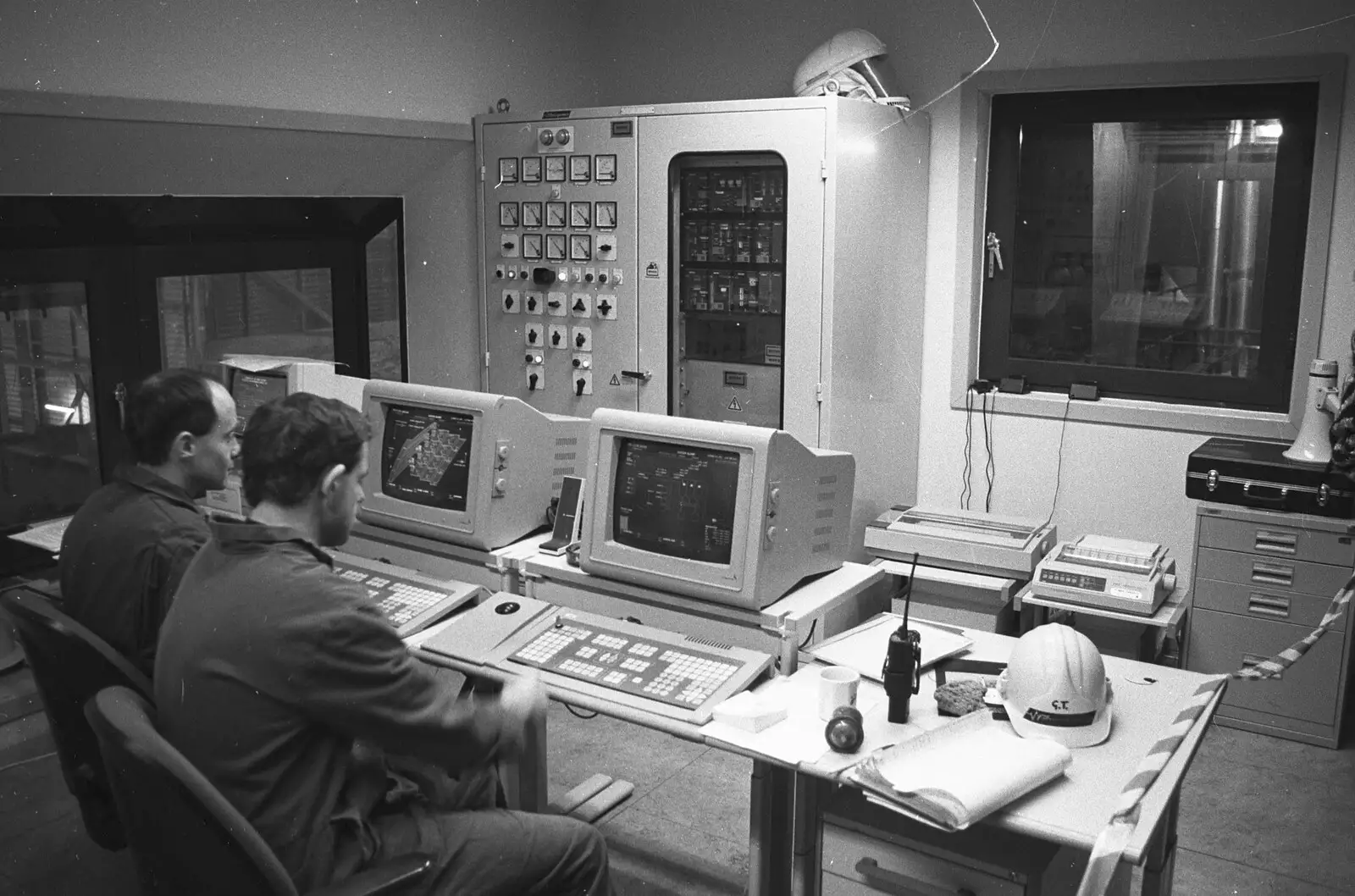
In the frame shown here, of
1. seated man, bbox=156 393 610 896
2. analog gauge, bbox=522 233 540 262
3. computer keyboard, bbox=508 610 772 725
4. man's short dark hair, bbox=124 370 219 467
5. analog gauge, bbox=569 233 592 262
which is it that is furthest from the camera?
analog gauge, bbox=522 233 540 262

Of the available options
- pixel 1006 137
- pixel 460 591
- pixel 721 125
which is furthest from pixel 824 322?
pixel 460 591

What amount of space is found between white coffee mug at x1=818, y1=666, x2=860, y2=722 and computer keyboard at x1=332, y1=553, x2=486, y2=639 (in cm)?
100

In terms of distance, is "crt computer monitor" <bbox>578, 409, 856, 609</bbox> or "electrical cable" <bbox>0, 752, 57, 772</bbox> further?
"electrical cable" <bbox>0, 752, 57, 772</bbox>

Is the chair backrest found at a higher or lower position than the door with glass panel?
lower

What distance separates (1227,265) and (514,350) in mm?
2710

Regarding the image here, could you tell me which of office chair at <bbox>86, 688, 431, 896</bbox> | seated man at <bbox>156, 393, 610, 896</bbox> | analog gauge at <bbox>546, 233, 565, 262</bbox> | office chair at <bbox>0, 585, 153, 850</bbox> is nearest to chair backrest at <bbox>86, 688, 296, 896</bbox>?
office chair at <bbox>86, 688, 431, 896</bbox>

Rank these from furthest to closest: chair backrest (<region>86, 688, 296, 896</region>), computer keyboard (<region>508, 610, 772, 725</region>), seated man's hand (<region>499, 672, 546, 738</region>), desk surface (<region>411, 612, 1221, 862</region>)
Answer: computer keyboard (<region>508, 610, 772, 725</region>) < seated man's hand (<region>499, 672, 546, 738</region>) < desk surface (<region>411, 612, 1221, 862</region>) < chair backrest (<region>86, 688, 296, 896</region>)

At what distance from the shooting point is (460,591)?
293 centimetres

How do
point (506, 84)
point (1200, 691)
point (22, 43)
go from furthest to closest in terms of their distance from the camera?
point (506, 84) < point (22, 43) < point (1200, 691)

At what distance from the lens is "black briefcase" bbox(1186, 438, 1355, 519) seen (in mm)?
3572

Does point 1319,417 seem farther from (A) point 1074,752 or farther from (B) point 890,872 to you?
(B) point 890,872

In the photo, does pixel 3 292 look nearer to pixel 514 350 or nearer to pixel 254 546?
pixel 514 350

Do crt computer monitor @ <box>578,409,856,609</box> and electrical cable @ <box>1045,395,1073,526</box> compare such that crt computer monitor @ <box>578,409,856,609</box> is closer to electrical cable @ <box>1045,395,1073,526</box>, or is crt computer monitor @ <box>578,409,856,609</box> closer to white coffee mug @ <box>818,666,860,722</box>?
white coffee mug @ <box>818,666,860,722</box>

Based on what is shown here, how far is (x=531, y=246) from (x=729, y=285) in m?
0.86
